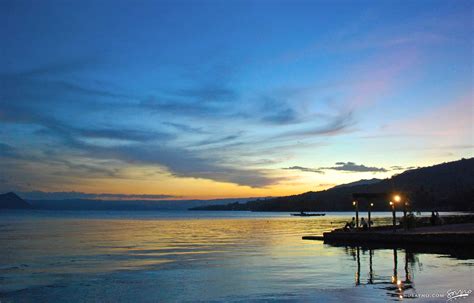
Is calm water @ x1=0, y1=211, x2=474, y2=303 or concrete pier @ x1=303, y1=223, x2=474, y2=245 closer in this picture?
calm water @ x1=0, y1=211, x2=474, y2=303

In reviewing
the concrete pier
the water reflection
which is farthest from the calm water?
the concrete pier

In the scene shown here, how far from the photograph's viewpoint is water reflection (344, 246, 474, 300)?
24.6m

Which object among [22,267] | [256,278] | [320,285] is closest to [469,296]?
[320,285]

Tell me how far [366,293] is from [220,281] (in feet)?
30.1

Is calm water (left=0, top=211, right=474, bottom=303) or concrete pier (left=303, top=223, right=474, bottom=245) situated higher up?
concrete pier (left=303, top=223, right=474, bottom=245)

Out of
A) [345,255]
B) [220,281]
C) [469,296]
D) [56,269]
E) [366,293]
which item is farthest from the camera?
[345,255]

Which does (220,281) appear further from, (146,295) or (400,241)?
(400,241)

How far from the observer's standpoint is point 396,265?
112 ft

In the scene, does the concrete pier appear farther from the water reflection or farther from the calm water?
the calm water

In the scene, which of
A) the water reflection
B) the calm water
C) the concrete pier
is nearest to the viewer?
the calm water

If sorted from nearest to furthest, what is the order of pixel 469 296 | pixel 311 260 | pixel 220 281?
1. pixel 469 296
2. pixel 220 281
3. pixel 311 260

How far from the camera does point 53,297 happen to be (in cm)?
2423

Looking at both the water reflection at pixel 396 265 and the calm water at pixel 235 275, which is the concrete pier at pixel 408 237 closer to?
the water reflection at pixel 396 265

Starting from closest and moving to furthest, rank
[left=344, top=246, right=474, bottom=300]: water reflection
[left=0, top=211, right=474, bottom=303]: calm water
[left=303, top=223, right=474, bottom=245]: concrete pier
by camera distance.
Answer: [left=0, top=211, right=474, bottom=303]: calm water < [left=344, top=246, right=474, bottom=300]: water reflection < [left=303, top=223, right=474, bottom=245]: concrete pier
